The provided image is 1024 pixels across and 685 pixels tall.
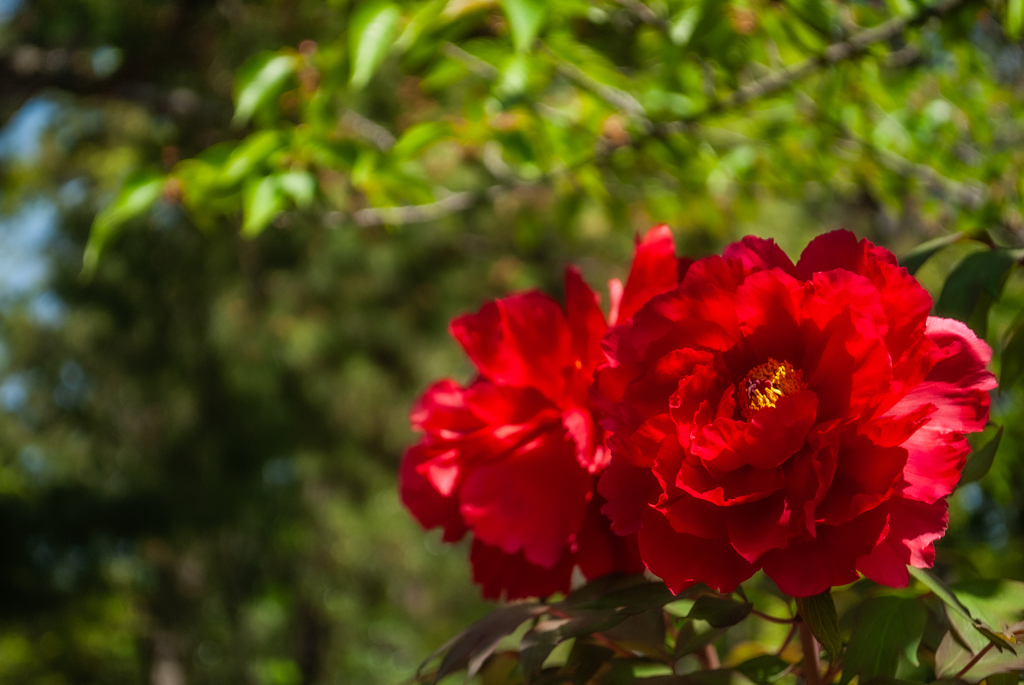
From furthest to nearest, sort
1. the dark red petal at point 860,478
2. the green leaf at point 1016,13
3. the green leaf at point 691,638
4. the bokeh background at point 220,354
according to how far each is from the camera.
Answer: the bokeh background at point 220,354 → the green leaf at point 1016,13 → the green leaf at point 691,638 → the dark red petal at point 860,478

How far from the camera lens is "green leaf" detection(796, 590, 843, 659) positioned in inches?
13.4

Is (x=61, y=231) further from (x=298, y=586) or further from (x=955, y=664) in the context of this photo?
(x=955, y=664)

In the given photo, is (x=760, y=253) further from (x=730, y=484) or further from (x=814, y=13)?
(x=814, y=13)

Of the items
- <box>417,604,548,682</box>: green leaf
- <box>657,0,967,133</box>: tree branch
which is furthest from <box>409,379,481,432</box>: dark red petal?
<box>657,0,967,133</box>: tree branch

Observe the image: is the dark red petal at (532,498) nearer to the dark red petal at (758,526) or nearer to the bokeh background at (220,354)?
the dark red petal at (758,526)

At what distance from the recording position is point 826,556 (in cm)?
33

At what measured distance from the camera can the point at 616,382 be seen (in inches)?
14.4

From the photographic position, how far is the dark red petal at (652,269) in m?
0.44

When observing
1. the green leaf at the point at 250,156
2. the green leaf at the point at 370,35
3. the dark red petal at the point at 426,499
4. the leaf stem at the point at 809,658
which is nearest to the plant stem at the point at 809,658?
the leaf stem at the point at 809,658

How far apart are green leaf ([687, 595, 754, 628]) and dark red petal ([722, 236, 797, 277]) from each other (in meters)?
0.16

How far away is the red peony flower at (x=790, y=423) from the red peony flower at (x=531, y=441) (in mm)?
64

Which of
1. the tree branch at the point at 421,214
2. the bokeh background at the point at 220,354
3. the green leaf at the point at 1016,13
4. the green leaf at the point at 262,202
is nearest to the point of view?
the green leaf at the point at 1016,13

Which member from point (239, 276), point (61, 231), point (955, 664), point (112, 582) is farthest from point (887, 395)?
point (112, 582)

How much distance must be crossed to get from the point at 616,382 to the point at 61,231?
5350 millimetres
